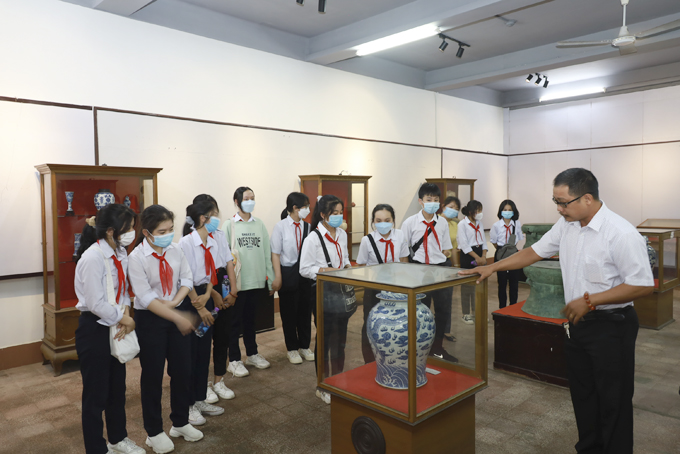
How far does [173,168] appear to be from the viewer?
231 inches

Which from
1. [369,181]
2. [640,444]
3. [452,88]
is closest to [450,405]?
[640,444]

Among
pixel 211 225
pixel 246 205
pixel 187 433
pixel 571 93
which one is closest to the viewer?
pixel 187 433

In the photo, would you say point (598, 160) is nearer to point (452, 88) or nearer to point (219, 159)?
point (452, 88)

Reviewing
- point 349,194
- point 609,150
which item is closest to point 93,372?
point 349,194

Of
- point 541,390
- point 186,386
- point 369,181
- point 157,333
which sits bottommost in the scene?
point 541,390

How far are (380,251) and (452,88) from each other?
21.3ft

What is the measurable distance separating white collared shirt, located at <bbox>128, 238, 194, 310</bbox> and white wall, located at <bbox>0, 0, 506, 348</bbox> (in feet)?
9.22

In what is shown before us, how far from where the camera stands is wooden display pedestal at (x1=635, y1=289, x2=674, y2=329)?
234 inches

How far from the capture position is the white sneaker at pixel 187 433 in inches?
127

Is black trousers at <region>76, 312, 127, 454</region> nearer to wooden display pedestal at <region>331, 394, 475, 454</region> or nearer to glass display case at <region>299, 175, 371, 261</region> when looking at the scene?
wooden display pedestal at <region>331, 394, 475, 454</region>

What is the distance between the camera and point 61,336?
15.3 ft

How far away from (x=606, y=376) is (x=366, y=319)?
1288 millimetres

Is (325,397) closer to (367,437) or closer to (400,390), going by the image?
(367,437)

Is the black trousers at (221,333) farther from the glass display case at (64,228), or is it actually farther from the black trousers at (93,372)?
the glass display case at (64,228)
